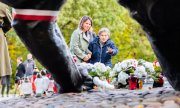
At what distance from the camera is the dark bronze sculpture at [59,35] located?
3.76 m

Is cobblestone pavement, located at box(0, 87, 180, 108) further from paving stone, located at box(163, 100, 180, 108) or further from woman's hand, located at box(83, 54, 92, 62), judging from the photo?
woman's hand, located at box(83, 54, 92, 62)

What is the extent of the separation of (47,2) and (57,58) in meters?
0.55

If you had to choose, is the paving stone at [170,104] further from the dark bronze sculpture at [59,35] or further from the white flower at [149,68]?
the white flower at [149,68]

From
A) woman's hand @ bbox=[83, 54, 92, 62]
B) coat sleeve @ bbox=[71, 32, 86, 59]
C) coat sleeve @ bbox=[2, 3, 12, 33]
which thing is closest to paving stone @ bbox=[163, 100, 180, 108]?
coat sleeve @ bbox=[2, 3, 12, 33]

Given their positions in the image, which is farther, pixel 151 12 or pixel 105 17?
pixel 105 17

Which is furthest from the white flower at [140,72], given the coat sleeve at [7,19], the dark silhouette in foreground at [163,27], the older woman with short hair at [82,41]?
the dark silhouette in foreground at [163,27]

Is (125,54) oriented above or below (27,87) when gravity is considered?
above

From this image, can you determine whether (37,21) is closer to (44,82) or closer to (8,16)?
(44,82)

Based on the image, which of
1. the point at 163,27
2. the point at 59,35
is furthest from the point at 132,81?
the point at 163,27

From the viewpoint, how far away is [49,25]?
4480mm

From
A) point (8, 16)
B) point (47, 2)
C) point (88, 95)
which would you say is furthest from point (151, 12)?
point (8, 16)

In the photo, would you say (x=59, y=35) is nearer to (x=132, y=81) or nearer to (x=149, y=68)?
(x=132, y=81)

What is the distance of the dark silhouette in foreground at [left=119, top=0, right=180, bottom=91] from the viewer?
3699mm

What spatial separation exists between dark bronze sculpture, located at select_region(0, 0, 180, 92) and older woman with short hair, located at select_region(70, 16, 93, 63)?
4.30 meters
